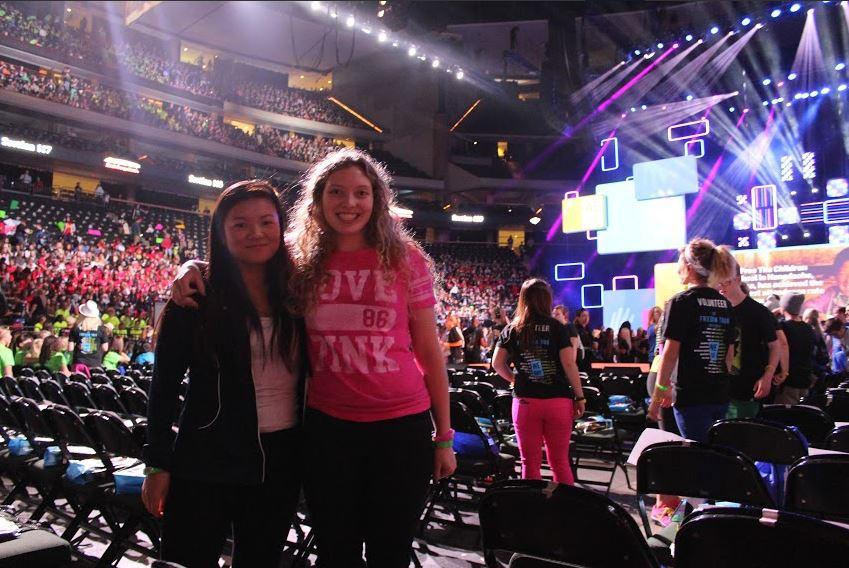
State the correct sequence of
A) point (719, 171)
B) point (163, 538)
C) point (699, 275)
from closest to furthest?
point (163, 538)
point (699, 275)
point (719, 171)

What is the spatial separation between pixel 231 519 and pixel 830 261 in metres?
15.0

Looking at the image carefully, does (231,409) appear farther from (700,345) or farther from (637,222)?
(637,222)

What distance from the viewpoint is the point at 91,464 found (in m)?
3.55

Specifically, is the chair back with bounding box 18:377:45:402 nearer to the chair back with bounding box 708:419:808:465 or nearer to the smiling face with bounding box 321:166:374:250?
the smiling face with bounding box 321:166:374:250

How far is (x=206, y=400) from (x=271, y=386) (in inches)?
7.2

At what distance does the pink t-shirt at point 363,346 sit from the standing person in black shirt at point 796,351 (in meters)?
4.64

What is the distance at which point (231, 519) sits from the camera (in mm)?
1676

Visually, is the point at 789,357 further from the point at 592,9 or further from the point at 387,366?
the point at 592,9

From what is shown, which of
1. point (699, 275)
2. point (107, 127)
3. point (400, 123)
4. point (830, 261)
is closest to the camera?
point (699, 275)

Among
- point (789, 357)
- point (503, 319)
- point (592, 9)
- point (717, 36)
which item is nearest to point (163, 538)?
point (789, 357)

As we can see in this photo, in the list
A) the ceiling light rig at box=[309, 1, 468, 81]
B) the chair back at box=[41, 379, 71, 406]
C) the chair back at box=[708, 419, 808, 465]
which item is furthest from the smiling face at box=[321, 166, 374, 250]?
the ceiling light rig at box=[309, 1, 468, 81]

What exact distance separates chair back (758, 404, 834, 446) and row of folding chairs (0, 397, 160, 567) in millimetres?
3622

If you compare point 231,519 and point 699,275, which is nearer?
point 231,519

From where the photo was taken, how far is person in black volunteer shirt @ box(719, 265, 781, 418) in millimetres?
3828
